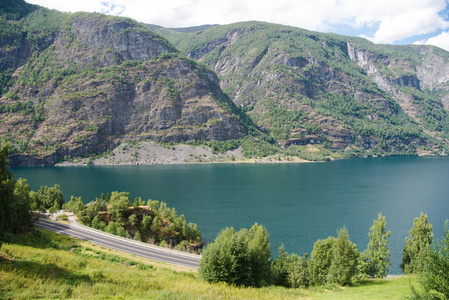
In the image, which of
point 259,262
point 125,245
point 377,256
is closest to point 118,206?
point 125,245

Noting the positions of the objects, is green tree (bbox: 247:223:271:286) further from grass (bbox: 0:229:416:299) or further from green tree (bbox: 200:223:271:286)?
grass (bbox: 0:229:416:299)

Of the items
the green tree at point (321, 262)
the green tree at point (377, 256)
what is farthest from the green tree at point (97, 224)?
the green tree at point (377, 256)

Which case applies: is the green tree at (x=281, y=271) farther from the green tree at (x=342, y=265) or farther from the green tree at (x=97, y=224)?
the green tree at (x=97, y=224)

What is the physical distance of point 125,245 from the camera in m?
50.7

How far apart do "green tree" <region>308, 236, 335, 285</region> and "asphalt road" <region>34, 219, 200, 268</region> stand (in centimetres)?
1775

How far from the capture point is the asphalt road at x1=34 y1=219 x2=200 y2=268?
4519 centimetres

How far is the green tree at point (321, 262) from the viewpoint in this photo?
42.8 m

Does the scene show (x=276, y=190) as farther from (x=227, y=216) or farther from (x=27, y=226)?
(x=27, y=226)

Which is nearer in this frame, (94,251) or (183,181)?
(94,251)

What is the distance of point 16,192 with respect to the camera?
172 ft

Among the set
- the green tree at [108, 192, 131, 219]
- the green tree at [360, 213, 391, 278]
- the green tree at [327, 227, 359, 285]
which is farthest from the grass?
the green tree at [108, 192, 131, 219]

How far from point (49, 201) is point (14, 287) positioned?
73.5 meters

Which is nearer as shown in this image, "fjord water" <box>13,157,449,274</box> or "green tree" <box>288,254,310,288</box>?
"green tree" <box>288,254,310,288</box>

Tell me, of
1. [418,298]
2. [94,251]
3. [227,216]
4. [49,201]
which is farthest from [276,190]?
[418,298]
